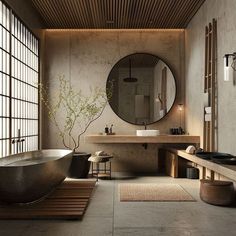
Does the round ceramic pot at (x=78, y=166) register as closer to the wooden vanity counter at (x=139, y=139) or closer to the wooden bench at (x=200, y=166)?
the wooden vanity counter at (x=139, y=139)

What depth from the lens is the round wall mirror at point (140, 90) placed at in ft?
24.6

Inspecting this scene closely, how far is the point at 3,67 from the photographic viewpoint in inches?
200

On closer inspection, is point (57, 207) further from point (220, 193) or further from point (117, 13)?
point (117, 13)

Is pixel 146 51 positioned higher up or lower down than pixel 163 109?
higher up

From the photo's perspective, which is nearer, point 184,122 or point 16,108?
point 16,108

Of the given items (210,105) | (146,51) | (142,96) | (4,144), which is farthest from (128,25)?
(4,144)

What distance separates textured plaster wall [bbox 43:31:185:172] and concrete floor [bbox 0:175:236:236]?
9.97 ft

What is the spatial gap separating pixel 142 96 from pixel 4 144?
3456 mm

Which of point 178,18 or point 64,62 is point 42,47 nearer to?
point 64,62

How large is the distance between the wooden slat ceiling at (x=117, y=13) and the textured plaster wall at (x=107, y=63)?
27 centimetres

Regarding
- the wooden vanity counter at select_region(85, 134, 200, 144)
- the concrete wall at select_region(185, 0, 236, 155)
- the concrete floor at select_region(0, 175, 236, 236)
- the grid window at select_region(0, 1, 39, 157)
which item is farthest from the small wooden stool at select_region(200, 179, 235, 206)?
the grid window at select_region(0, 1, 39, 157)

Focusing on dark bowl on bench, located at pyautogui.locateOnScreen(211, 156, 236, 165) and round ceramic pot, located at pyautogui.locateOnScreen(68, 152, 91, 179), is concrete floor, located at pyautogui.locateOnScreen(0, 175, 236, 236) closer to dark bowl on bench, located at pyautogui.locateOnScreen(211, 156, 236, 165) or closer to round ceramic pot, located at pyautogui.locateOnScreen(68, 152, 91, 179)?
dark bowl on bench, located at pyautogui.locateOnScreen(211, 156, 236, 165)

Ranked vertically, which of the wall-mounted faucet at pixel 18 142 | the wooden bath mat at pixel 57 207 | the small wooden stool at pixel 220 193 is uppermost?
the wall-mounted faucet at pixel 18 142

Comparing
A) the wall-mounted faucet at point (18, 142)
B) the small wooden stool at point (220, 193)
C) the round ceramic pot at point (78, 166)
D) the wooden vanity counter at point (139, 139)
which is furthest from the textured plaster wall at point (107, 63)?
the small wooden stool at point (220, 193)
